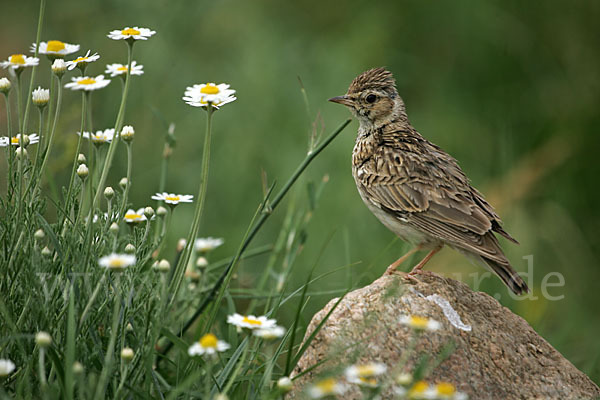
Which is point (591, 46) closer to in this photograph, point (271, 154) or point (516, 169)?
point (516, 169)

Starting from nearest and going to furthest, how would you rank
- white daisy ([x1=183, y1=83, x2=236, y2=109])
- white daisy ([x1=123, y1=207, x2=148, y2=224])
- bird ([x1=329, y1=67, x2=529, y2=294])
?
white daisy ([x1=183, y1=83, x2=236, y2=109])
white daisy ([x1=123, y1=207, x2=148, y2=224])
bird ([x1=329, y1=67, x2=529, y2=294])

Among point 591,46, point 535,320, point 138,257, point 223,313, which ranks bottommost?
point 535,320

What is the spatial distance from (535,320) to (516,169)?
1.67m

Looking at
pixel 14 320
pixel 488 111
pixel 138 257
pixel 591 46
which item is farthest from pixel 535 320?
pixel 14 320

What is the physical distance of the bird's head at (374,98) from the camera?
5.56m

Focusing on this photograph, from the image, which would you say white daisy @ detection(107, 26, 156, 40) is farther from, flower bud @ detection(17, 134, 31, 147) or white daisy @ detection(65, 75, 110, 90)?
flower bud @ detection(17, 134, 31, 147)

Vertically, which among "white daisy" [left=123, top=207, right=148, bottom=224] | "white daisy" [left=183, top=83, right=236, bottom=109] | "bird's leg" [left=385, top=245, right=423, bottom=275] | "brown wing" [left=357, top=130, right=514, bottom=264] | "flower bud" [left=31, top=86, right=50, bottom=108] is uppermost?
"white daisy" [left=183, top=83, right=236, bottom=109]

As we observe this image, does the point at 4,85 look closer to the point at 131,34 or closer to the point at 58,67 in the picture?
the point at 58,67

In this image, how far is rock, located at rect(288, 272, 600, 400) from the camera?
3.66 metres

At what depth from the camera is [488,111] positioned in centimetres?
783

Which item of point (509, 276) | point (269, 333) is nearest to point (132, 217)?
point (269, 333)

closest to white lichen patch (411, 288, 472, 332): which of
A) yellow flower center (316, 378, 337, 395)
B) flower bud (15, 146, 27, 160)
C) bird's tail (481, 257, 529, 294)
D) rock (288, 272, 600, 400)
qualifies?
rock (288, 272, 600, 400)

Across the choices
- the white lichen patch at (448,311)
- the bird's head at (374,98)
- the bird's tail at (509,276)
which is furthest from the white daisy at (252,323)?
the bird's head at (374,98)

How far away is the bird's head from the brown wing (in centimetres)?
22
